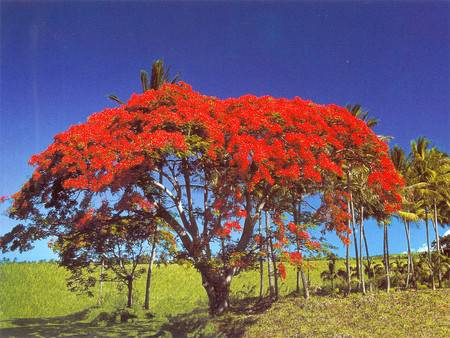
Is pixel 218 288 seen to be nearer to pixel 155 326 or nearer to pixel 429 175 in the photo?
pixel 155 326

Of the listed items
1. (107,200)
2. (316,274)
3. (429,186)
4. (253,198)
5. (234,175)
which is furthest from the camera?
(316,274)

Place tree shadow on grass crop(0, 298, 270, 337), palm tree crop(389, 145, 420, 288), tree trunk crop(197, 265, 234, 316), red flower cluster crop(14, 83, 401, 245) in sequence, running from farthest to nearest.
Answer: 1. palm tree crop(389, 145, 420, 288)
2. tree trunk crop(197, 265, 234, 316)
3. tree shadow on grass crop(0, 298, 270, 337)
4. red flower cluster crop(14, 83, 401, 245)

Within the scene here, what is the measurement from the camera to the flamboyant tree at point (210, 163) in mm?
14477

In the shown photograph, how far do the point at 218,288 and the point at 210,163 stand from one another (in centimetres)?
514

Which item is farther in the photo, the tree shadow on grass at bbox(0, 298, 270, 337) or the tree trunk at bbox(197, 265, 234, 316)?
the tree trunk at bbox(197, 265, 234, 316)

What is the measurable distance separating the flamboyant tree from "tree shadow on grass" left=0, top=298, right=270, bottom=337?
0.92 meters

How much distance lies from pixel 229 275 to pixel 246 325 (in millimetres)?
1935

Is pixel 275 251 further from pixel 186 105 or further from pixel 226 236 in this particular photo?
pixel 186 105

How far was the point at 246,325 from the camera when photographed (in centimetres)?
1636

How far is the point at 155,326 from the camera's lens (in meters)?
18.3

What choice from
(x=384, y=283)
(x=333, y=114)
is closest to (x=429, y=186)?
(x=384, y=283)

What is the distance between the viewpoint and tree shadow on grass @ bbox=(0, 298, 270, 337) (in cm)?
1644

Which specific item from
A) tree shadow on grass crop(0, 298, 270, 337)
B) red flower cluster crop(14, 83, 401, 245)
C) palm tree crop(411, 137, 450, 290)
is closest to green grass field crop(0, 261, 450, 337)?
tree shadow on grass crop(0, 298, 270, 337)

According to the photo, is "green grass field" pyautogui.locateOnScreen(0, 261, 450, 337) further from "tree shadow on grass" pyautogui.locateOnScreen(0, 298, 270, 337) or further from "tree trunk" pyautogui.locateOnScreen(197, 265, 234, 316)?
"tree trunk" pyautogui.locateOnScreen(197, 265, 234, 316)
